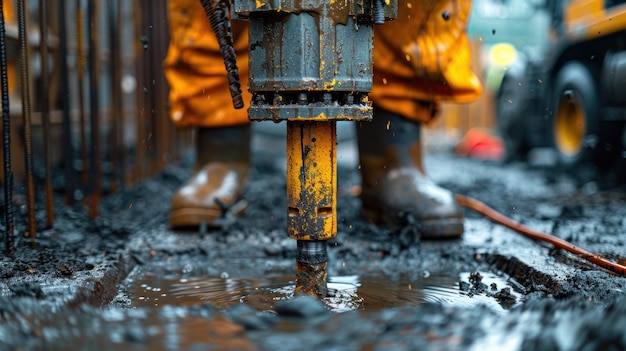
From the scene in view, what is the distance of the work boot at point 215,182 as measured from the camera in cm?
243

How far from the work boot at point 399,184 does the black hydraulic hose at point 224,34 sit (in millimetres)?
914

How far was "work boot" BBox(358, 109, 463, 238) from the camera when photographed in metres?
2.32

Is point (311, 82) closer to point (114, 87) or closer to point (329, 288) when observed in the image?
point (329, 288)

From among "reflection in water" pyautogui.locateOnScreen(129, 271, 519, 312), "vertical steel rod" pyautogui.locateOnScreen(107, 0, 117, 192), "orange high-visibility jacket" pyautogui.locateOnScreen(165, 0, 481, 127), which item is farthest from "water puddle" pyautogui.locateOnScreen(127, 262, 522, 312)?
"vertical steel rod" pyautogui.locateOnScreen(107, 0, 117, 192)

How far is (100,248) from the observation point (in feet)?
7.01

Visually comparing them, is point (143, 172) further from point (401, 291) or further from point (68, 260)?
point (401, 291)

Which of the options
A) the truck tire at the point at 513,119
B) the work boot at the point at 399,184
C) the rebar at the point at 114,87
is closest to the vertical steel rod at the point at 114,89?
the rebar at the point at 114,87

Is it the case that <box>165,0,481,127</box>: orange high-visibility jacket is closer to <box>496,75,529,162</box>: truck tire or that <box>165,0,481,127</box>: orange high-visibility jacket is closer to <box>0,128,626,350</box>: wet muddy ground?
<box>0,128,626,350</box>: wet muddy ground

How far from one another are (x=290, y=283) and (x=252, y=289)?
4.7 inches

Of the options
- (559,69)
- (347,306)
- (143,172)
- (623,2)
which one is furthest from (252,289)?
(559,69)

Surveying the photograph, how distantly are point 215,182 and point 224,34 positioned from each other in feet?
3.33

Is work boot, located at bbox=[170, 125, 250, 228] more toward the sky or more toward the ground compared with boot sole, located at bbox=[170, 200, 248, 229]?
Result: more toward the sky

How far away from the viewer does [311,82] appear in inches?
58.9

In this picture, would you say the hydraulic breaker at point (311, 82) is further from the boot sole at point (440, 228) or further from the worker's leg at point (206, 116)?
the worker's leg at point (206, 116)
